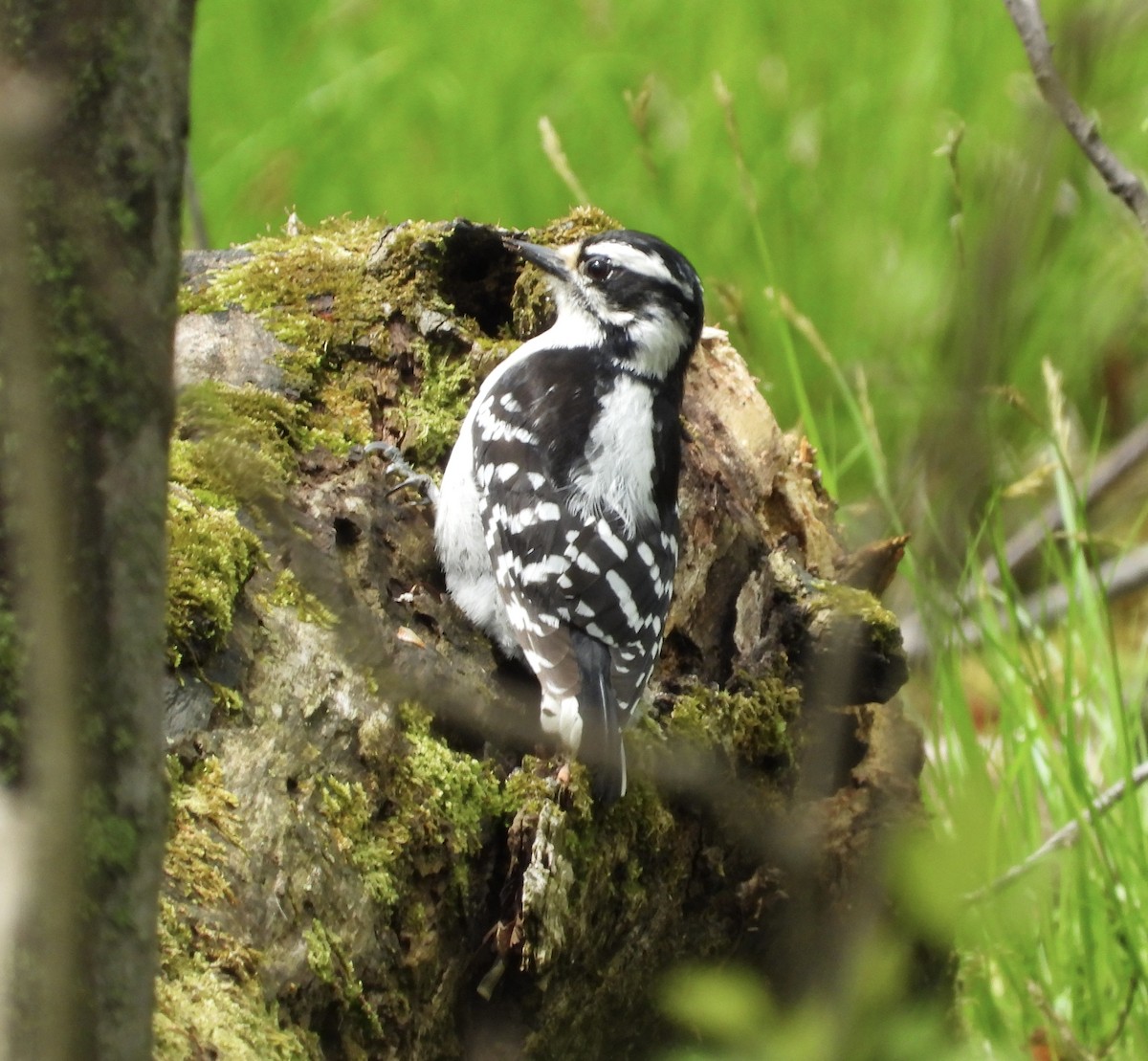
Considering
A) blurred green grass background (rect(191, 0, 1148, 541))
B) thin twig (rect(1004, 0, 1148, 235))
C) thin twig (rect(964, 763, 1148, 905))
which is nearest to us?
thin twig (rect(1004, 0, 1148, 235))

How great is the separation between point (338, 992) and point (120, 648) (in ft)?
4.54

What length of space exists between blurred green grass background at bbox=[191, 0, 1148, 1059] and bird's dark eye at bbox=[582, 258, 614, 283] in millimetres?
292

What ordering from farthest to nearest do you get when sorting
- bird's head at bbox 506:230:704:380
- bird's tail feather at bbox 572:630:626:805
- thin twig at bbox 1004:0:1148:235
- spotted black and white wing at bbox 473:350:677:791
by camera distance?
bird's head at bbox 506:230:704:380
spotted black and white wing at bbox 473:350:677:791
bird's tail feather at bbox 572:630:626:805
thin twig at bbox 1004:0:1148:235

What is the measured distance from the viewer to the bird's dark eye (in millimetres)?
3457

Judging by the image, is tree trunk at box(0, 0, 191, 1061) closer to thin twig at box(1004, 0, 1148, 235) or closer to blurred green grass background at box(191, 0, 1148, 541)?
thin twig at box(1004, 0, 1148, 235)

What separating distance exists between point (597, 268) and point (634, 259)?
0.10m

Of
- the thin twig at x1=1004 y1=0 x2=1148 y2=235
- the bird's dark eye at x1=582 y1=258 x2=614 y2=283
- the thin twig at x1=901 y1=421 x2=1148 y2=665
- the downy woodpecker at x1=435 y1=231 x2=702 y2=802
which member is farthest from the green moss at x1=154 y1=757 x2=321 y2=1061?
the bird's dark eye at x1=582 y1=258 x2=614 y2=283

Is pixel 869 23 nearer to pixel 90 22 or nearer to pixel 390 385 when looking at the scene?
pixel 390 385

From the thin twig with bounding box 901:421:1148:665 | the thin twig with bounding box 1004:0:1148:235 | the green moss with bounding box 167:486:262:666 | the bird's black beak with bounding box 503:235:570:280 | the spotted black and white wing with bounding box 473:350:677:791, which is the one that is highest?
the thin twig with bounding box 1004:0:1148:235

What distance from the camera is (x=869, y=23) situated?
4.41 m

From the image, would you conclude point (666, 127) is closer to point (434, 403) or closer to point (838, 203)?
point (838, 203)

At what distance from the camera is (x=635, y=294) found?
138 inches

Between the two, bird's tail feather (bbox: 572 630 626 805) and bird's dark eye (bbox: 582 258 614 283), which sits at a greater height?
bird's dark eye (bbox: 582 258 614 283)

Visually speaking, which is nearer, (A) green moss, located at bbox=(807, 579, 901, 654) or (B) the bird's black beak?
(A) green moss, located at bbox=(807, 579, 901, 654)
